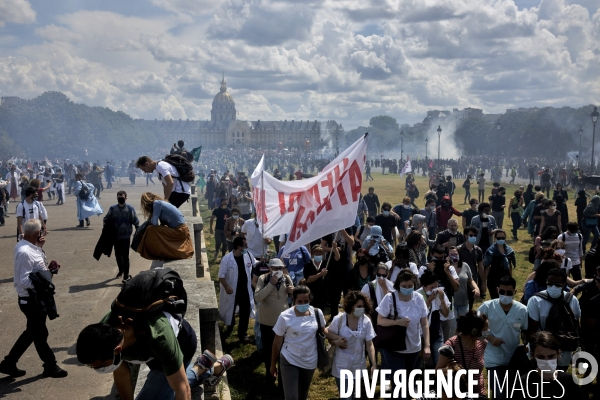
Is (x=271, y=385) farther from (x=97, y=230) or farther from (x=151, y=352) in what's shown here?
(x=97, y=230)

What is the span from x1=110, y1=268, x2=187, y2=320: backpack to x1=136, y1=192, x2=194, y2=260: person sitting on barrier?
115 inches

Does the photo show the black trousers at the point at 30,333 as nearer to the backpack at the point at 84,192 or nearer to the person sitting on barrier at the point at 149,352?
the person sitting on barrier at the point at 149,352

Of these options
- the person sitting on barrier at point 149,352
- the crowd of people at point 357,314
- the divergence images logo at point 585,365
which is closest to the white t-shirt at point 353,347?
the crowd of people at point 357,314

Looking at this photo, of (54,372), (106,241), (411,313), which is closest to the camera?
(411,313)

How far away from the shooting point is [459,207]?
88.6ft

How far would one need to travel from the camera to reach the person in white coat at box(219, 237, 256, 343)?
840 cm

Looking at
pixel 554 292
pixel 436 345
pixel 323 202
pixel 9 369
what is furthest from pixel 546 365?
pixel 9 369

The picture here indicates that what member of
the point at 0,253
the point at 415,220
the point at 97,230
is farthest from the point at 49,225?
the point at 415,220

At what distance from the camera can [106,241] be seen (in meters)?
10.2

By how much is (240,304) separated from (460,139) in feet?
360

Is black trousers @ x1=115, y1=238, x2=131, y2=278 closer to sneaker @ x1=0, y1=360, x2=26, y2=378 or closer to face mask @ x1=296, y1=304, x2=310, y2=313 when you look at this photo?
sneaker @ x1=0, y1=360, x2=26, y2=378

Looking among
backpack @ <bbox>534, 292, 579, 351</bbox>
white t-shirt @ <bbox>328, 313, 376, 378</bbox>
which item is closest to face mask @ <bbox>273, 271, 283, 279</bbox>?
white t-shirt @ <bbox>328, 313, 376, 378</bbox>

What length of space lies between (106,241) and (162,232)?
3993mm

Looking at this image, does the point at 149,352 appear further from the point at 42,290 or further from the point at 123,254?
the point at 123,254
